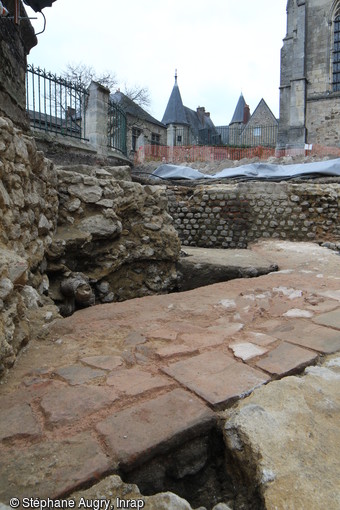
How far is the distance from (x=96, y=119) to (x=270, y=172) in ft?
16.0

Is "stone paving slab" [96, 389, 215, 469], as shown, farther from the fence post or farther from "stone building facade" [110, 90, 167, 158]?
"stone building facade" [110, 90, 167, 158]

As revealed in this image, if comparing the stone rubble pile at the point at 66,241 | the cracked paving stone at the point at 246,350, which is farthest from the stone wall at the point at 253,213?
the cracked paving stone at the point at 246,350

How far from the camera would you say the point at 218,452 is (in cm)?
114

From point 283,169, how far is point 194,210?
10.7 ft

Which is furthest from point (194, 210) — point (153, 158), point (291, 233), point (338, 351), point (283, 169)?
point (153, 158)

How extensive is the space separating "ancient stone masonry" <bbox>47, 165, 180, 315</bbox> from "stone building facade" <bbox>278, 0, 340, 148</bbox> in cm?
1720

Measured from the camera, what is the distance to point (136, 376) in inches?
56.2

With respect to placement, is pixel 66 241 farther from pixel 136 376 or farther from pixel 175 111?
pixel 175 111

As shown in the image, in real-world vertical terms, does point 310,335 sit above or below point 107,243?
below

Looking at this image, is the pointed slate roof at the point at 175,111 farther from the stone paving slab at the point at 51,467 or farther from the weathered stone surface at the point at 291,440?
the stone paving slab at the point at 51,467

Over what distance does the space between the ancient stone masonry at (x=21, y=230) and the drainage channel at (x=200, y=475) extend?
28.1 inches

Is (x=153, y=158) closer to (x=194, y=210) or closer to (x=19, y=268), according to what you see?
(x=194, y=210)

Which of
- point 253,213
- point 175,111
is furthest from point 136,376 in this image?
point 175,111

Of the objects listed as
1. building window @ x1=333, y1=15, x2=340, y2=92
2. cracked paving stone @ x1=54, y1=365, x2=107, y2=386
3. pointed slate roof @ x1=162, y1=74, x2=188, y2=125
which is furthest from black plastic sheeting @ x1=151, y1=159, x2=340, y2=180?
pointed slate roof @ x1=162, y1=74, x2=188, y2=125
